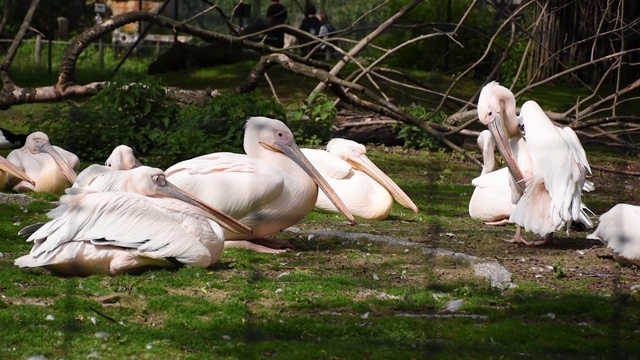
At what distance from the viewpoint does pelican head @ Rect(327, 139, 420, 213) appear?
6809 millimetres

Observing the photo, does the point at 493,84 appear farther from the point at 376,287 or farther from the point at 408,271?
the point at 376,287

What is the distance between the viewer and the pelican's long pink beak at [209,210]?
4.69 m

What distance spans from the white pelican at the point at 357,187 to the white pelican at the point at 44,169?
171 centimetres

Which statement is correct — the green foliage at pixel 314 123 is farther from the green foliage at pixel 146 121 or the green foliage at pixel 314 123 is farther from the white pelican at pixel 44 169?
the white pelican at pixel 44 169

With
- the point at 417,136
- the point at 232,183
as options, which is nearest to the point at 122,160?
the point at 232,183

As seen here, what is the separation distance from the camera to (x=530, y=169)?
5625mm

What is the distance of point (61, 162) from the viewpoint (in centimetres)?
687

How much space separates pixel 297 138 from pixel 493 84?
3890 millimetres

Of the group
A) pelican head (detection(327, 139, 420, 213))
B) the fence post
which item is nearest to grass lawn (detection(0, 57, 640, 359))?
pelican head (detection(327, 139, 420, 213))

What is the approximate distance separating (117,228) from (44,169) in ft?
9.43

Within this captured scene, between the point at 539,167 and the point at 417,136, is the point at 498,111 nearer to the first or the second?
the point at 539,167

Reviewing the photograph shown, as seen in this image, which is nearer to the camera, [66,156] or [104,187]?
[104,187]

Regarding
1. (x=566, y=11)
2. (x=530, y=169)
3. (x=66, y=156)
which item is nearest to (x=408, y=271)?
(x=530, y=169)

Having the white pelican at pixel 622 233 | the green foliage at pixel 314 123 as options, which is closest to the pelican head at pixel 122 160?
the white pelican at pixel 622 233
